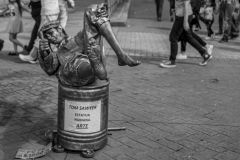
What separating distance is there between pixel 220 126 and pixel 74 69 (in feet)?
7.22

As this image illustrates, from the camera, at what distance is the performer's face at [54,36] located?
4129mm

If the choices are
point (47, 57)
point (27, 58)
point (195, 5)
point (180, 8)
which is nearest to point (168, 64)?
point (180, 8)

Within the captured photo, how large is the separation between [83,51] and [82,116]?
66 cm

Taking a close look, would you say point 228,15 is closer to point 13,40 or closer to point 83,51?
point 13,40

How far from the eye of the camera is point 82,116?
4023mm

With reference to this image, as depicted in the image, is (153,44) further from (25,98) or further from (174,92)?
(25,98)

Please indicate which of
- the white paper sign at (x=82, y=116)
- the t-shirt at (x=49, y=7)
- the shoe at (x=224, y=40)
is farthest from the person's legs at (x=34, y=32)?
the shoe at (x=224, y=40)

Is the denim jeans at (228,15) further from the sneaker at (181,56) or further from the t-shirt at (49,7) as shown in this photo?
the t-shirt at (49,7)

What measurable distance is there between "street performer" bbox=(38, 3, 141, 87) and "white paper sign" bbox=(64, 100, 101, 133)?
8.5 inches

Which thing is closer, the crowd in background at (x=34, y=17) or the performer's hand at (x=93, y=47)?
the performer's hand at (x=93, y=47)

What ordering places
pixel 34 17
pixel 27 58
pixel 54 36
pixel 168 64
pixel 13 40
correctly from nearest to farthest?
1. pixel 54 36
2. pixel 168 64
3. pixel 27 58
4. pixel 34 17
5. pixel 13 40

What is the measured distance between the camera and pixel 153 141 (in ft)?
14.9

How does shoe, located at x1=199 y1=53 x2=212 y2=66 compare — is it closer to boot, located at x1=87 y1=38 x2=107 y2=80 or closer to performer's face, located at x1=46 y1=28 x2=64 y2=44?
performer's face, located at x1=46 y1=28 x2=64 y2=44

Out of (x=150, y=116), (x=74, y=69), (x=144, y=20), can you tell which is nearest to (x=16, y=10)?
(x=150, y=116)
